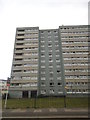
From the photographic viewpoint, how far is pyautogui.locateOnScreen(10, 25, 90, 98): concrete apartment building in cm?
4553

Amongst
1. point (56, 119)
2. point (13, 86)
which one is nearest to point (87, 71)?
point (13, 86)

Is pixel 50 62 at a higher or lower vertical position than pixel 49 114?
higher

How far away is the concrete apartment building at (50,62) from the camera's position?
4553cm

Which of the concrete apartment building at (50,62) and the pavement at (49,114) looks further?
the concrete apartment building at (50,62)

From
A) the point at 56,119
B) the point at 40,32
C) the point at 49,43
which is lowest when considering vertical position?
the point at 56,119

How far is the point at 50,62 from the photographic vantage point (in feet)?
170

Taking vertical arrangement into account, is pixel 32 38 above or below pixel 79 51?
above

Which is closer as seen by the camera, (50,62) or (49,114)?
(49,114)

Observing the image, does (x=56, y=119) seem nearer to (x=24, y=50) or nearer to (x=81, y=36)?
(x=24, y=50)

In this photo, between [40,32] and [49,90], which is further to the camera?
[40,32]

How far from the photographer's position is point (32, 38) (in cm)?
5412

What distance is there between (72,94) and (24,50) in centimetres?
2677

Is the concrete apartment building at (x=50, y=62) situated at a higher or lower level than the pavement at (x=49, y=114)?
higher

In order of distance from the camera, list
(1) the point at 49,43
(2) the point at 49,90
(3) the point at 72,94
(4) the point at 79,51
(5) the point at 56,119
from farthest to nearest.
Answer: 1. (1) the point at 49,43
2. (4) the point at 79,51
3. (2) the point at 49,90
4. (3) the point at 72,94
5. (5) the point at 56,119
